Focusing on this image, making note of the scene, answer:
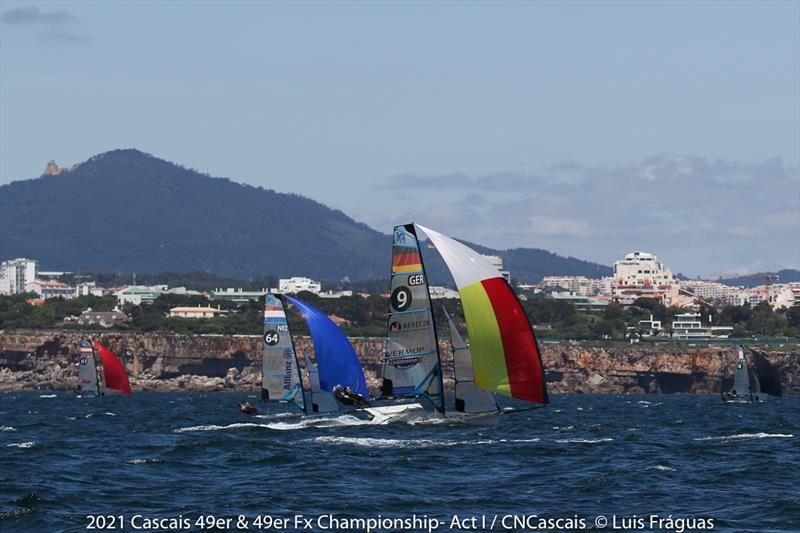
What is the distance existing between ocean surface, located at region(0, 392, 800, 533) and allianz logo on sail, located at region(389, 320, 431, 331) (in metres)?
3.42

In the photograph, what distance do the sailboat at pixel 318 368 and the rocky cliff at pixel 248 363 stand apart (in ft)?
294

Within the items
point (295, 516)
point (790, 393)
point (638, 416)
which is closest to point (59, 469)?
point (295, 516)

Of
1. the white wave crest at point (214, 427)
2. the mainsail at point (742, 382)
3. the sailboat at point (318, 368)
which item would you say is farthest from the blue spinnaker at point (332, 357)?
the mainsail at point (742, 382)

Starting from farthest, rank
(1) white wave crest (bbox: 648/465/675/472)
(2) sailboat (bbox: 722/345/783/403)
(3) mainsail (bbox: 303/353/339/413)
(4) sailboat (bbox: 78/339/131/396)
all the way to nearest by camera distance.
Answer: (4) sailboat (bbox: 78/339/131/396), (2) sailboat (bbox: 722/345/783/403), (3) mainsail (bbox: 303/353/339/413), (1) white wave crest (bbox: 648/465/675/472)

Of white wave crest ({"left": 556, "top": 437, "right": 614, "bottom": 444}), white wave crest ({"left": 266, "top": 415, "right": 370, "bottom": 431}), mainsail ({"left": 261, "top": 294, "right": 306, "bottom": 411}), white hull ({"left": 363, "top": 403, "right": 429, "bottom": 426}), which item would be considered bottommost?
white wave crest ({"left": 556, "top": 437, "right": 614, "bottom": 444})

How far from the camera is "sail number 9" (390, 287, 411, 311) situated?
49469 millimetres

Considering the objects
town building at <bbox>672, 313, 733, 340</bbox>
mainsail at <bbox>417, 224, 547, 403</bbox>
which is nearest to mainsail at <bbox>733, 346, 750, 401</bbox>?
mainsail at <bbox>417, 224, 547, 403</bbox>

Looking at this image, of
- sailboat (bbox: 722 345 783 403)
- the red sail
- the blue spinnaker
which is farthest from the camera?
the red sail

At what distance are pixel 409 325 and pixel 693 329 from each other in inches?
5754

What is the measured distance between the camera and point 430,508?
33.2 metres

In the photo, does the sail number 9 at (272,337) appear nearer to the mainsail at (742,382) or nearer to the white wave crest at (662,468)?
the white wave crest at (662,468)

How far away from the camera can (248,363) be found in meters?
171

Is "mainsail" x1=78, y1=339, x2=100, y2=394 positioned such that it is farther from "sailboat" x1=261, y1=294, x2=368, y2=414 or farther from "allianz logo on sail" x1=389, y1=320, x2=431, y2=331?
"allianz logo on sail" x1=389, y1=320, x2=431, y2=331

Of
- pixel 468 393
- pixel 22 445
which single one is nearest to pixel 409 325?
pixel 468 393
